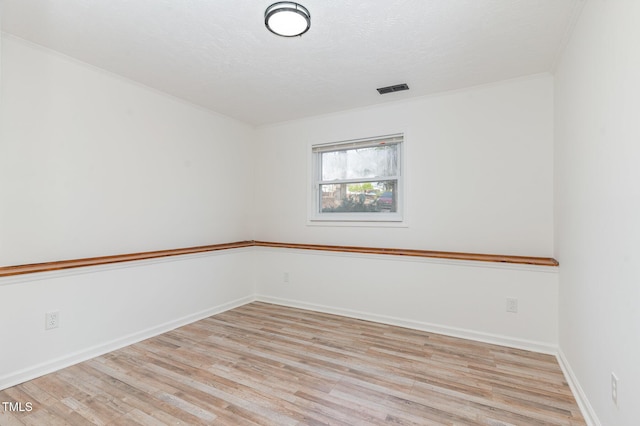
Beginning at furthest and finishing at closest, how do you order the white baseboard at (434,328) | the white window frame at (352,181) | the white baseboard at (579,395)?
the white window frame at (352,181)
the white baseboard at (434,328)
the white baseboard at (579,395)

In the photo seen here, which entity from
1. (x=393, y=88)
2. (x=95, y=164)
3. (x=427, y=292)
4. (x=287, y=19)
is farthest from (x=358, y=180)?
(x=95, y=164)

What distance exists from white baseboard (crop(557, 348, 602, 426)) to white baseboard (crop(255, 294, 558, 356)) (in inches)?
9.1

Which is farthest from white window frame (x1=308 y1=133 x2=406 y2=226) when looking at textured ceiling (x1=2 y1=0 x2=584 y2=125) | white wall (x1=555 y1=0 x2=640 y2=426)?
white wall (x1=555 y1=0 x2=640 y2=426)

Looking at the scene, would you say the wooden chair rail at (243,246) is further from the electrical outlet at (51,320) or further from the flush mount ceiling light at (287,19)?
the flush mount ceiling light at (287,19)

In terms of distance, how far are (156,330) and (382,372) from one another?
2.19 m

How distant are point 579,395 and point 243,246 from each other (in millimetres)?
3472

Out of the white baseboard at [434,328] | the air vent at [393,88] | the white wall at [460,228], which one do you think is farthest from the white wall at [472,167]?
the white baseboard at [434,328]

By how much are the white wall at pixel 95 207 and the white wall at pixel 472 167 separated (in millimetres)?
1663

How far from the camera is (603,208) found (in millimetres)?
1600

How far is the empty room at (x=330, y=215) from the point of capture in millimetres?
1821

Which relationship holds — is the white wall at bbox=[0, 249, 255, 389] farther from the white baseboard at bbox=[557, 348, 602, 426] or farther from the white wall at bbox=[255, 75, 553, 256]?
the white baseboard at bbox=[557, 348, 602, 426]

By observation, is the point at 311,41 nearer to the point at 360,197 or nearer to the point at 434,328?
the point at 360,197

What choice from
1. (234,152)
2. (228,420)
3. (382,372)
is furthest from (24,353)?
(234,152)

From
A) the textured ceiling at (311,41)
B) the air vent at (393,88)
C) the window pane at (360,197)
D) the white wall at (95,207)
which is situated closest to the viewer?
the textured ceiling at (311,41)
